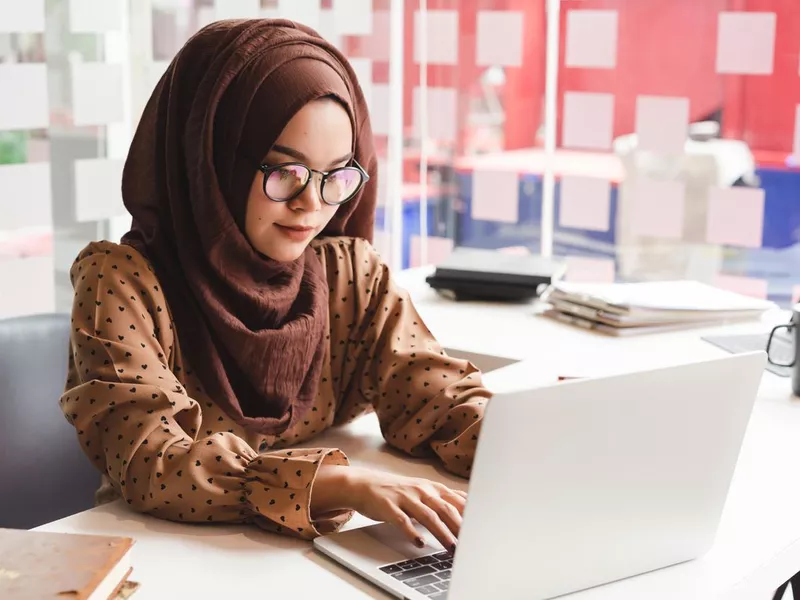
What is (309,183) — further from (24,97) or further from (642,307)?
(24,97)

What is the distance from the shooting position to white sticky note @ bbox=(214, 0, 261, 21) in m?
2.77

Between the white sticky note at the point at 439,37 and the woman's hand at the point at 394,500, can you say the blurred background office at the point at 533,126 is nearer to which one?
the white sticky note at the point at 439,37

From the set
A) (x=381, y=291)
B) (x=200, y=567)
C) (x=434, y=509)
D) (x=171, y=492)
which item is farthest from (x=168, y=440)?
(x=381, y=291)

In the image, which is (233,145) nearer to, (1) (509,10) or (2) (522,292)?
(2) (522,292)

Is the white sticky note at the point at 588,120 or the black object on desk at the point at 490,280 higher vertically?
the white sticky note at the point at 588,120

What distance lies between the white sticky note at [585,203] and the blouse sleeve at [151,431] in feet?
7.67

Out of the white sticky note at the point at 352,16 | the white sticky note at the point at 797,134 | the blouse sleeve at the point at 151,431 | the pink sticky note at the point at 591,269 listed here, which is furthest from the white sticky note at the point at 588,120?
the blouse sleeve at the point at 151,431

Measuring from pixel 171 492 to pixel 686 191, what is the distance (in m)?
2.52

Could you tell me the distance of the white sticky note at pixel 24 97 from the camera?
2201mm

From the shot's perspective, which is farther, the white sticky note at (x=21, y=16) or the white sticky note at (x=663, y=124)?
the white sticky note at (x=663, y=124)

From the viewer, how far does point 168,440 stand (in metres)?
1.15

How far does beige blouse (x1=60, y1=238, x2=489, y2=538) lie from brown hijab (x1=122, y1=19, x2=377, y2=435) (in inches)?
1.5

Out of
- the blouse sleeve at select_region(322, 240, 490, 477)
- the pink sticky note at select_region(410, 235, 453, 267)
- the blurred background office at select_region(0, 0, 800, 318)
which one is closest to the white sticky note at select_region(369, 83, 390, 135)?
the blurred background office at select_region(0, 0, 800, 318)

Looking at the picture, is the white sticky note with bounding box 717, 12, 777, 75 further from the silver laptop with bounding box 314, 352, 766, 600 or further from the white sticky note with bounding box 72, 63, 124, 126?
the silver laptop with bounding box 314, 352, 766, 600
